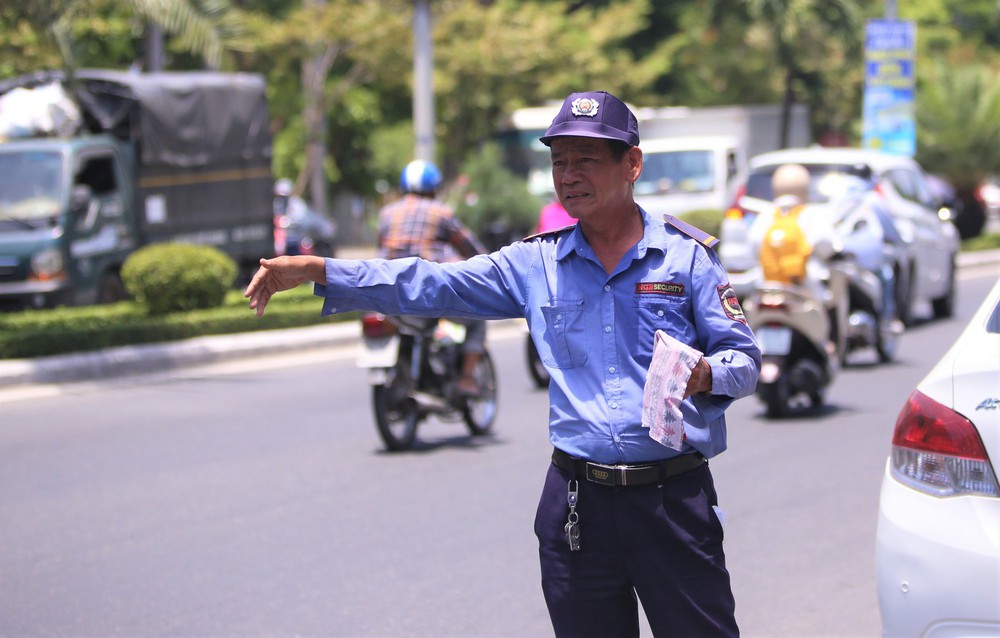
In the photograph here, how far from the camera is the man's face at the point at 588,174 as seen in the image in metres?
3.42

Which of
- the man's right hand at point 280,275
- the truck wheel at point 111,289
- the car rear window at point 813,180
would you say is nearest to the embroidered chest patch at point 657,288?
the man's right hand at point 280,275

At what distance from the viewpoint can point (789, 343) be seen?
32.6 ft

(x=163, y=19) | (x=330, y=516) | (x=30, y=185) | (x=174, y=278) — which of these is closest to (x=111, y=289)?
(x=30, y=185)

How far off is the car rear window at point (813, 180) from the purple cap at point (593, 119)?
445 inches

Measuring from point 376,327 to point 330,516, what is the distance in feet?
5.63

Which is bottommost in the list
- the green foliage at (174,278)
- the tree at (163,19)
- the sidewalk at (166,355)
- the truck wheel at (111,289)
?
the sidewalk at (166,355)

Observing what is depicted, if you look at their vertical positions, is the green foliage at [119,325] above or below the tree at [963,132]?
below

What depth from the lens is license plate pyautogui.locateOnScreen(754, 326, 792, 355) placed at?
991 cm

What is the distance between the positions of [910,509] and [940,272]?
12.9m

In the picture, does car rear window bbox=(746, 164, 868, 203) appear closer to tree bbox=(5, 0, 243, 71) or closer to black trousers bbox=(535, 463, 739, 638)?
tree bbox=(5, 0, 243, 71)

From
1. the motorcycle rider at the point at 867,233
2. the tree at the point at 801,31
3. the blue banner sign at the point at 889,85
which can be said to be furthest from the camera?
the tree at the point at 801,31

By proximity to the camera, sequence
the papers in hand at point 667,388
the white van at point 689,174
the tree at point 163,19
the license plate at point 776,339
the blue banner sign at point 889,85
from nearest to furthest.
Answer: the papers in hand at point 667,388 → the license plate at point 776,339 → the tree at point 163,19 → the white van at point 689,174 → the blue banner sign at point 889,85

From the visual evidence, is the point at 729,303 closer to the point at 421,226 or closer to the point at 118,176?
the point at 421,226

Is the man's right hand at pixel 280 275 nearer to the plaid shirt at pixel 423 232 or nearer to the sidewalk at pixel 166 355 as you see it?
the plaid shirt at pixel 423 232
